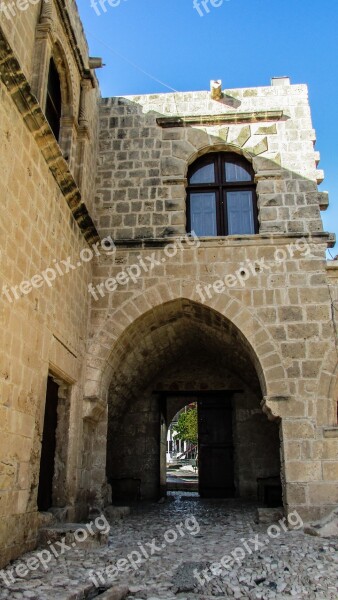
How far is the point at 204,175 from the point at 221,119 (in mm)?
907

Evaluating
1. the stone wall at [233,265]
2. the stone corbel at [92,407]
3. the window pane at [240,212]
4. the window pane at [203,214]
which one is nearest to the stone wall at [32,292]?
the stone corbel at [92,407]

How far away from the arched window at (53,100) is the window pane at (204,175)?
2.21 meters

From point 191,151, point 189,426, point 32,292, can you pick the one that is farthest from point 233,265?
point 189,426

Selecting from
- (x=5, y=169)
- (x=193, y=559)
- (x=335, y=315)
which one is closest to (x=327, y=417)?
(x=335, y=315)

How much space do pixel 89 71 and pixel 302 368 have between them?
508 cm

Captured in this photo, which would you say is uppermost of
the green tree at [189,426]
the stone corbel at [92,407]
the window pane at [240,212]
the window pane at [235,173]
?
the window pane at [235,173]

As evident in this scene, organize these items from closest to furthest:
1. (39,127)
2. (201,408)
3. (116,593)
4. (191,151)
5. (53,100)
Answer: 1. (116,593)
2. (39,127)
3. (53,100)
4. (191,151)
5. (201,408)

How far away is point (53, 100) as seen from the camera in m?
6.52

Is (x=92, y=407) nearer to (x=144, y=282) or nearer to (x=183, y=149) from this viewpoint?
(x=144, y=282)

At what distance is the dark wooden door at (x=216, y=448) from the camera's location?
9406 mm

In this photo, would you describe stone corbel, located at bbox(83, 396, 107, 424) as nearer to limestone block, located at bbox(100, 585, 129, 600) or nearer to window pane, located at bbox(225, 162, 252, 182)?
limestone block, located at bbox(100, 585, 129, 600)

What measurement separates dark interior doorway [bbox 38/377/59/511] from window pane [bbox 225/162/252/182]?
4094 millimetres

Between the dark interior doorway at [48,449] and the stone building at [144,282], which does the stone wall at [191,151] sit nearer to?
the stone building at [144,282]

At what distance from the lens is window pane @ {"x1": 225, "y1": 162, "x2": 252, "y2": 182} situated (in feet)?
25.6
